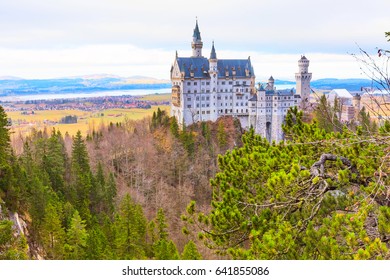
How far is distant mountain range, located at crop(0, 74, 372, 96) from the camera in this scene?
103 ft

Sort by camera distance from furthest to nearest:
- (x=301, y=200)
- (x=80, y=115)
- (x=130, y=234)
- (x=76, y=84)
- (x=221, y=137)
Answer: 1. (x=80, y=115)
2. (x=76, y=84)
3. (x=221, y=137)
4. (x=130, y=234)
5. (x=301, y=200)

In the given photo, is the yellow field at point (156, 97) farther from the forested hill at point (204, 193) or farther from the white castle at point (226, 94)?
the forested hill at point (204, 193)

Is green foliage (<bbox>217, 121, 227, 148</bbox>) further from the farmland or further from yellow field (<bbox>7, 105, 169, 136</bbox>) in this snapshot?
the farmland

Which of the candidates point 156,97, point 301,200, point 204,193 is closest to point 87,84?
point 156,97

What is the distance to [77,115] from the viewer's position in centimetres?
4812

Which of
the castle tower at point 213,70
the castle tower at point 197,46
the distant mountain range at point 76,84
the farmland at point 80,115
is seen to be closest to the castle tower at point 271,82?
the castle tower at point 213,70

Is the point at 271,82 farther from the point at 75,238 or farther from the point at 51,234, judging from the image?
the point at 51,234

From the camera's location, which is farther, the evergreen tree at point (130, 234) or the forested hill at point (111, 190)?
the evergreen tree at point (130, 234)

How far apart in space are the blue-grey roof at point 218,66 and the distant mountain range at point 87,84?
11.5ft

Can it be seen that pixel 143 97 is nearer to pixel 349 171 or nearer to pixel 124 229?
pixel 124 229

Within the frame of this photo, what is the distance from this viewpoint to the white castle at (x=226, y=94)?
4231 cm

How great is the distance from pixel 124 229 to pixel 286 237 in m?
15.1

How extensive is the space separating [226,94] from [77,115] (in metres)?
15.6

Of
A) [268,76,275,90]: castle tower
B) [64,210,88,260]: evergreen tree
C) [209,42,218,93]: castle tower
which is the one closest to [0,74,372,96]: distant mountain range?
[268,76,275,90]: castle tower
